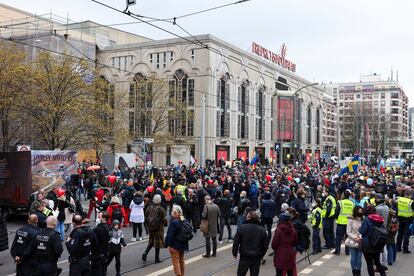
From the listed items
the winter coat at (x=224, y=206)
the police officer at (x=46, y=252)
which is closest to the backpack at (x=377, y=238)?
the winter coat at (x=224, y=206)

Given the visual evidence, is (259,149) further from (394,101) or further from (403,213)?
(394,101)

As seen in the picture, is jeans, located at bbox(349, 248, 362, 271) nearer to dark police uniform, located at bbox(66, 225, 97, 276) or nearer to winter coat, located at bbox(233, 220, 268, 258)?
winter coat, located at bbox(233, 220, 268, 258)

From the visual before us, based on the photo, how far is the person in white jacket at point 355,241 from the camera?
354 inches

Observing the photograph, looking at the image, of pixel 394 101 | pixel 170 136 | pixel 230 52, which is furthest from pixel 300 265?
pixel 394 101

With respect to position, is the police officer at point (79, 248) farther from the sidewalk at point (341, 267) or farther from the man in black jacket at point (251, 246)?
the sidewalk at point (341, 267)

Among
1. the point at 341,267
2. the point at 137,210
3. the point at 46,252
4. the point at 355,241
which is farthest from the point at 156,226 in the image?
the point at 355,241

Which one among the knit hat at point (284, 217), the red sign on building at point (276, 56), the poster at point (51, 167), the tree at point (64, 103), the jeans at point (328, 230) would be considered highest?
the red sign on building at point (276, 56)

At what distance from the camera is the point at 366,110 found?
306 feet

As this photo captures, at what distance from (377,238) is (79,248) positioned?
5.29m

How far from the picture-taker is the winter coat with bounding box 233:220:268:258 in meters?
7.69

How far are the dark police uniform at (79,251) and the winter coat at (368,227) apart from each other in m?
5.02

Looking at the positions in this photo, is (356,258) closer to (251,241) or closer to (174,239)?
(251,241)

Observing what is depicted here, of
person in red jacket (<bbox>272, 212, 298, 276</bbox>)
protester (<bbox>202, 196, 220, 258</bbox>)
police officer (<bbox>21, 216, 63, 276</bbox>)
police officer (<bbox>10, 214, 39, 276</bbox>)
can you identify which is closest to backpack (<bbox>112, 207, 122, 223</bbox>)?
protester (<bbox>202, 196, 220, 258</bbox>)

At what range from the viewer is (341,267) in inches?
406
